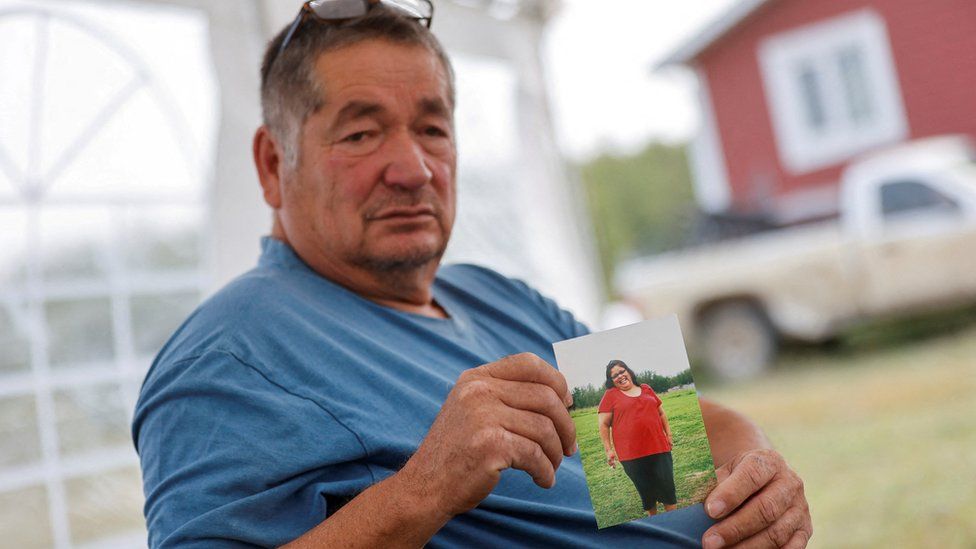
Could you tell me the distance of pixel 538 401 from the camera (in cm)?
103

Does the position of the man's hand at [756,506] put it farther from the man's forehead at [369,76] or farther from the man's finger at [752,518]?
the man's forehead at [369,76]

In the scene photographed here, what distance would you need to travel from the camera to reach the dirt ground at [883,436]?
11.7 ft

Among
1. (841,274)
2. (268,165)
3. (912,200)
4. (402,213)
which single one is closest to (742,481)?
(402,213)

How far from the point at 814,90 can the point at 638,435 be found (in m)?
10.9

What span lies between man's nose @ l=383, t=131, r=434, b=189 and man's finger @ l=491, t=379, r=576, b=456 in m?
0.50

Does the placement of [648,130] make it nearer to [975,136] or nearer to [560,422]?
[975,136]

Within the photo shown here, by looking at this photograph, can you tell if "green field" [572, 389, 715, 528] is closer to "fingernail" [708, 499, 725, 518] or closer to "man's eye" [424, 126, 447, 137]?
"fingernail" [708, 499, 725, 518]

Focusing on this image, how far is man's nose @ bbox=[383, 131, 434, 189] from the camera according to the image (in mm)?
1422

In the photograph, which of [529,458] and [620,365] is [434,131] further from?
[529,458]

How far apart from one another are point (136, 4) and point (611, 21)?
70.4ft

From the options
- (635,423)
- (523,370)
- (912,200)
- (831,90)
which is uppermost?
(831,90)

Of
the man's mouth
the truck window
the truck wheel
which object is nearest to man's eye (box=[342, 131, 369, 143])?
the man's mouth

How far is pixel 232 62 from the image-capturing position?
2.13 m

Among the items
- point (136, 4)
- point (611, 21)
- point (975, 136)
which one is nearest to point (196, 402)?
point (136, 4)
